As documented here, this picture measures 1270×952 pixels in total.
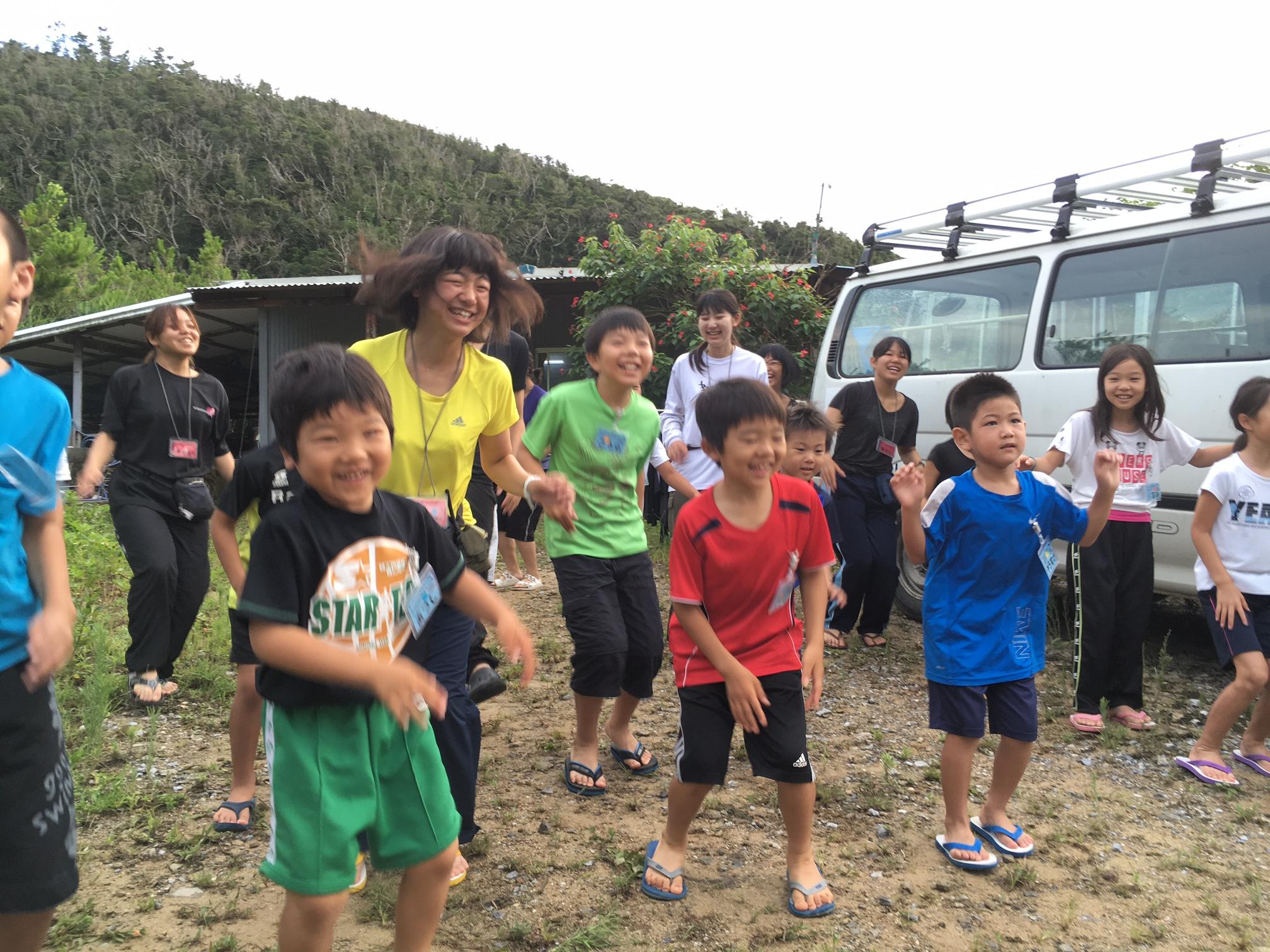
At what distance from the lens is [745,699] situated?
8.55ft

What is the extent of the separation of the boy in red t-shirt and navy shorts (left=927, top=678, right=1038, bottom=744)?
21.4 inches

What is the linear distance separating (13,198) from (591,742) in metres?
65.6

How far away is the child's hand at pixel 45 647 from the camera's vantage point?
1831 mm

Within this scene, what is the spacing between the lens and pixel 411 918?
208cm

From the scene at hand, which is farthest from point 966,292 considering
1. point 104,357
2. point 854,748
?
point 104,357

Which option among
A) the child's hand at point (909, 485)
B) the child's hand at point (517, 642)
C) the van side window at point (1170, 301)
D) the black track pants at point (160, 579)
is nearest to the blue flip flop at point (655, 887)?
the child's hand at point (517, 642)

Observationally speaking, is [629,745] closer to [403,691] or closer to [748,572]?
[748,572]

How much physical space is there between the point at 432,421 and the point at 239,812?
62.0 inches

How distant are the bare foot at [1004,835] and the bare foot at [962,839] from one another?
0.01 meters

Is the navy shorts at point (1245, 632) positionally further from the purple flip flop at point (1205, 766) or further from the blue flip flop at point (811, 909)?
the blue flip flop at point (811, 909)

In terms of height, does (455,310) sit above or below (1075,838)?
above

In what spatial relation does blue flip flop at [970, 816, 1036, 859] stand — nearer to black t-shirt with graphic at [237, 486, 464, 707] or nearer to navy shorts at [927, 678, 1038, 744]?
navy shorts at [927, 678, 1038, 744]

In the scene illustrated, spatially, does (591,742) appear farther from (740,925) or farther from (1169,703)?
(1169,703)

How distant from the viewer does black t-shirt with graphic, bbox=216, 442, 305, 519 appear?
261cm
